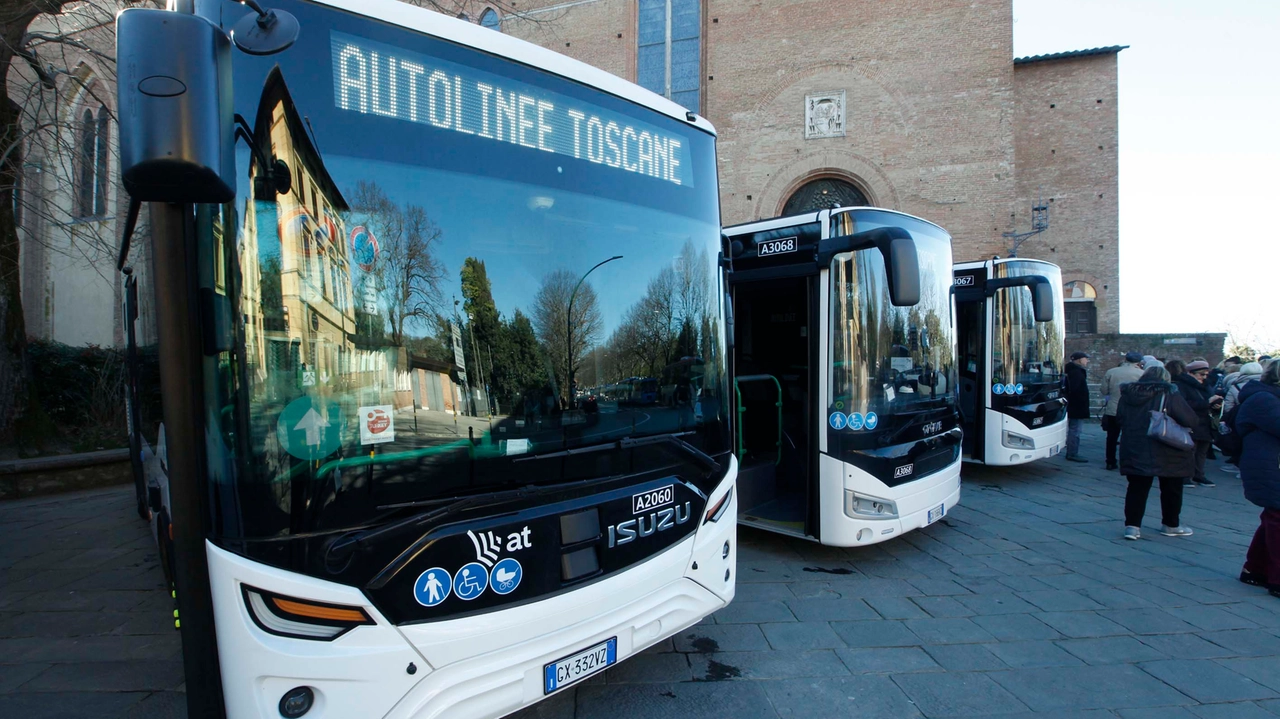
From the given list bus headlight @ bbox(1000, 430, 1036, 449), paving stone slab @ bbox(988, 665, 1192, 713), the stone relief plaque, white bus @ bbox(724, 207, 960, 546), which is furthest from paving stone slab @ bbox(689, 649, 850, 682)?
the stone relief plaque

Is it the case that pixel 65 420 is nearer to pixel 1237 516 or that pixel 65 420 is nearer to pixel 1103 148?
pixel 1237 516

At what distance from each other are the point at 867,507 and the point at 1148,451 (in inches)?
106

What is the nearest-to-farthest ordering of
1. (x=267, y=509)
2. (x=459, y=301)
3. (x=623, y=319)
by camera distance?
1. (x=267, y=509)
2. (x=459, y=301)
3. (x=623, y=319)

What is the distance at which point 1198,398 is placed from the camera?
679 centimetres

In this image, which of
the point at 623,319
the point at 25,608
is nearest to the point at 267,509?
the point at 623,319

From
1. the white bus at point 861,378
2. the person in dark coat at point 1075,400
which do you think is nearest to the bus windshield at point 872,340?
the white bus at point 861,378

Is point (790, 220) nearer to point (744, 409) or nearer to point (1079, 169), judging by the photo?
point (744, 409)

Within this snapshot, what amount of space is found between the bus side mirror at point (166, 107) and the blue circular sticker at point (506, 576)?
4.82ft

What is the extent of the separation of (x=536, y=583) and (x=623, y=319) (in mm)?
1120

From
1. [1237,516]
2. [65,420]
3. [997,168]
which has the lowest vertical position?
[1237,516]

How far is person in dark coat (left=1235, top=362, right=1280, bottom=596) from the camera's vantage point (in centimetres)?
455

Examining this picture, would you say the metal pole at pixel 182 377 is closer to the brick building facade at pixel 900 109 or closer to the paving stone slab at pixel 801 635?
the paving stone slab at pixel 801 635

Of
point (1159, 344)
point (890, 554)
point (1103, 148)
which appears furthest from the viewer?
point (1103, 148)

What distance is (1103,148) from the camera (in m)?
23.4
